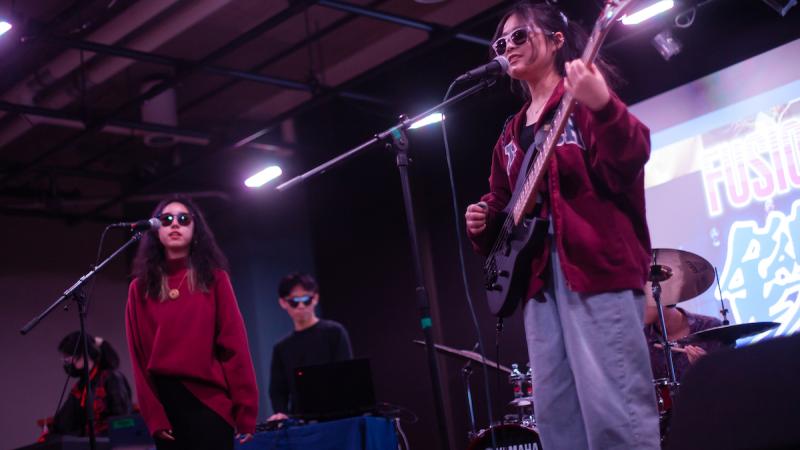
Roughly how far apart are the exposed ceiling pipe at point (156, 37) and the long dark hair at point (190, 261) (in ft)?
11.8

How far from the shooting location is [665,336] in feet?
15.5

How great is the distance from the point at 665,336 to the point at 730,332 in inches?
13.2

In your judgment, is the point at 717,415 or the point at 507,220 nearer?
the point at 717,415

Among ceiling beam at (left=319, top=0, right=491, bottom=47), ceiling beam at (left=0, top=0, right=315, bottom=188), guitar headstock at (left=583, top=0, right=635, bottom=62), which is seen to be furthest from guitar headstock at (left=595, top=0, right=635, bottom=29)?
ceiling beam at (left=319, top=0, right=491, bottom=47)

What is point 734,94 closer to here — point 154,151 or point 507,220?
point 507,220

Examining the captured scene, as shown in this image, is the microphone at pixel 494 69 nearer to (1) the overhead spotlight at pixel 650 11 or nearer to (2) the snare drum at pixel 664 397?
(2) the snare drum at pixel 664 397

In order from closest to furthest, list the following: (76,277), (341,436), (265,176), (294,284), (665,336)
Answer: (665,336), (341,436), (294,284), (265,176), (76,277)

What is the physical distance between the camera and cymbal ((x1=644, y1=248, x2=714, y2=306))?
4.81m

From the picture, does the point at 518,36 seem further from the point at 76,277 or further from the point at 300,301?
the point at 76,277

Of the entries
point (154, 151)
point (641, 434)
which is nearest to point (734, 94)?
point (641, 434)

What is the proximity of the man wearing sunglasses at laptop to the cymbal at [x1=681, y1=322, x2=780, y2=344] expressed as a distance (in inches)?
102

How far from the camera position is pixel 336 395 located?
5227 mm

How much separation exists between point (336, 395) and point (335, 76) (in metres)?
4.60

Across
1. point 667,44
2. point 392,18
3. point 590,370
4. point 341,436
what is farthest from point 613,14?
point 392,18
